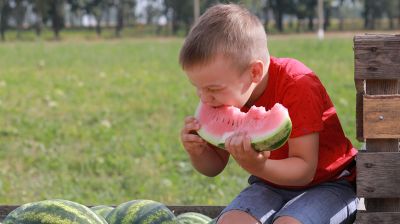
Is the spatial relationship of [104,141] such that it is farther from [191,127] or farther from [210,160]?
[191,127]

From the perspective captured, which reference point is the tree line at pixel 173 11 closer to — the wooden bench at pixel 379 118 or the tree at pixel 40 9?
the tree at pixel 40 9

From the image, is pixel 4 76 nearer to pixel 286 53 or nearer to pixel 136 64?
pixel 136 64

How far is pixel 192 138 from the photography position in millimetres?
3277

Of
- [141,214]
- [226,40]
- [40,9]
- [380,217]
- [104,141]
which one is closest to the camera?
[226,40]

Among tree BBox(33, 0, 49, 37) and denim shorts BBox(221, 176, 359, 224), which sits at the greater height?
denim shorts BBox(221, 176, 359, 224)

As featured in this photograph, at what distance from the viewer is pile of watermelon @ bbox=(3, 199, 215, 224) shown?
3344 mm

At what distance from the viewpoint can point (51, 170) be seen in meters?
7.28

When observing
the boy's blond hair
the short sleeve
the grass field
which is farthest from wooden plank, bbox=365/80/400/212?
the grass field

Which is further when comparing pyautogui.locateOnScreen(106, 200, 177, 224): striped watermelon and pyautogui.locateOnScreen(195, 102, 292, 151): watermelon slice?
pyautogui.locateOnScreen(106, 200, 177, 224): striped watermelon

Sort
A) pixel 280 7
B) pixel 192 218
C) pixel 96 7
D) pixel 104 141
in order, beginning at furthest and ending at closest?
pixel 96 7 < pixel 280 7 < pixel 104 141 < pixel 192 218

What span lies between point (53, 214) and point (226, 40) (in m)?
1.04

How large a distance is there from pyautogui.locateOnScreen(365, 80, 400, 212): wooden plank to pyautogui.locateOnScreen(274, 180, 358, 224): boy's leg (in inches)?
4.3

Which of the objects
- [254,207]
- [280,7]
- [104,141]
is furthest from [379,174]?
[280,7]

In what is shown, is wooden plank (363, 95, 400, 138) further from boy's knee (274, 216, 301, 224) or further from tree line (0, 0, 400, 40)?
tree line (0, 0, 400, 40)
